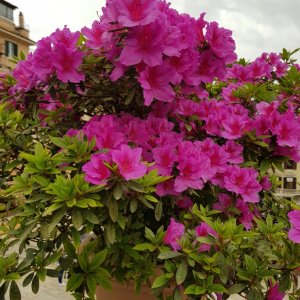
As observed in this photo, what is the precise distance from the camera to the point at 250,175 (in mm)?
1071

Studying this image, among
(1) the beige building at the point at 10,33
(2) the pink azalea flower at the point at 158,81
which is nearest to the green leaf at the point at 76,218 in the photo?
(2) the pink azalea flower at the point at 158,81

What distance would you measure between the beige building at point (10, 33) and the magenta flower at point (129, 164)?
696 inches

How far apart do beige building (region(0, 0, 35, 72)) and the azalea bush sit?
1729 cm

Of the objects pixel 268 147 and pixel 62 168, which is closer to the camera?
pixel 62 168

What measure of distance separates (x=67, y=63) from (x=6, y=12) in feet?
63.6

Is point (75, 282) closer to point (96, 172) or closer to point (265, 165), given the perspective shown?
point (96, 172)

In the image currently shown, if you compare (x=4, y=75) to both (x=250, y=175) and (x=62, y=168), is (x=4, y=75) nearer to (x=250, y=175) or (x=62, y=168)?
(x=62, y=168)

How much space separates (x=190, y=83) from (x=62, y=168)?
44cm

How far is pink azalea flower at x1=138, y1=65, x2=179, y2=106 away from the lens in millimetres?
994

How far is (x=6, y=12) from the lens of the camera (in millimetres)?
18219

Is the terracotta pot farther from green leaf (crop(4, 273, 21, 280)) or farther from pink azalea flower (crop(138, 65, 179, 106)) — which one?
pink azalea flower (crop(138, 65, 179, 106))

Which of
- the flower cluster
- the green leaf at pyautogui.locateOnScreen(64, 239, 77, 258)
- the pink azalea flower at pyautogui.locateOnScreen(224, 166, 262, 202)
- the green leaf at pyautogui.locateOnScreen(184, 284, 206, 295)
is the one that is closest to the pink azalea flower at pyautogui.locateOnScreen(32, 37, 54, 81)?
the flower cluster

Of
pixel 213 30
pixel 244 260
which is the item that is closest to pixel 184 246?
pixel 244 260

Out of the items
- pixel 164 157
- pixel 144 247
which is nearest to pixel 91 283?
pixel 144 247
